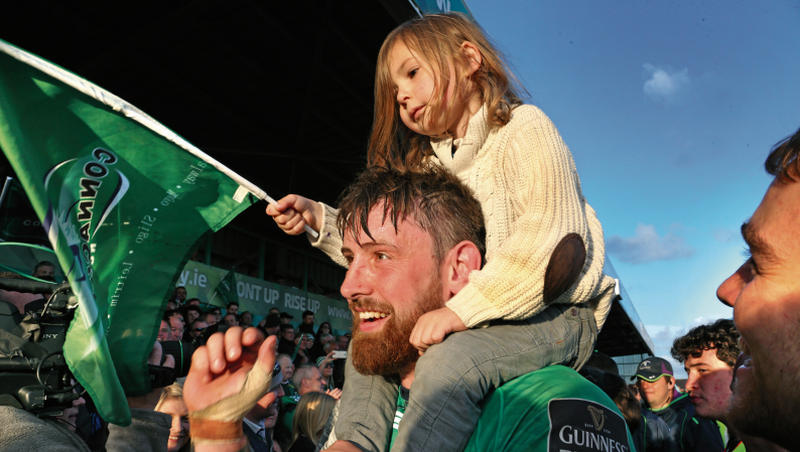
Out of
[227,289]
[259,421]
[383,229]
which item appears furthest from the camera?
[227,289]

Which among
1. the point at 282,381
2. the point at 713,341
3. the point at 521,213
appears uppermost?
the point at 713,341

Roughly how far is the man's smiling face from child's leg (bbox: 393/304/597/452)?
266mm

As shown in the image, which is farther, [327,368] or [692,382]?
[327,368]

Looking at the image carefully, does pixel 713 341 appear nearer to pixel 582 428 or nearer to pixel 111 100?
pixel 582 428

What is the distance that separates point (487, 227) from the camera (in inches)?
80.0

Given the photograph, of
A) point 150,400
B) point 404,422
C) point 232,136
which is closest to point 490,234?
point 404,422

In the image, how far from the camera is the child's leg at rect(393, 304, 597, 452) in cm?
157

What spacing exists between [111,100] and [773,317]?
7.22ft

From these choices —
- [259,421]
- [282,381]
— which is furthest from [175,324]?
[259,421]

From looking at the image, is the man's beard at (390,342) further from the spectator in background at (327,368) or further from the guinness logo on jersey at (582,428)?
the spectator in background at (327,368)

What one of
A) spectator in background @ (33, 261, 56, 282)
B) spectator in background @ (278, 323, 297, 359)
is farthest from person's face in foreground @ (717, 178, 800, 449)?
spectator in background @ (278, 323, 297, 359)

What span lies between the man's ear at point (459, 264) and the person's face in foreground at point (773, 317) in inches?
36.8

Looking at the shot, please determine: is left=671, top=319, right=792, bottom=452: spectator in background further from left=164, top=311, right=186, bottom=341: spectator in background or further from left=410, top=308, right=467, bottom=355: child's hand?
left=164, top=311, right=186, bottom=341: spectator in background

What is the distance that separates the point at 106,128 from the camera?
215 cm
